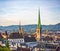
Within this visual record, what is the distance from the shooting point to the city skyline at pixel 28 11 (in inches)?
121

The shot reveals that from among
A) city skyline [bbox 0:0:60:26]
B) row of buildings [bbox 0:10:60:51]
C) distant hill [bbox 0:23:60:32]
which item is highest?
city skyline [bbox 0:0:60:26]

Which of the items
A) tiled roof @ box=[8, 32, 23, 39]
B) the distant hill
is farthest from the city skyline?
tiled roof @ box=[8, 32, 23, 39]

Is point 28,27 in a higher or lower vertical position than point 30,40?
higher

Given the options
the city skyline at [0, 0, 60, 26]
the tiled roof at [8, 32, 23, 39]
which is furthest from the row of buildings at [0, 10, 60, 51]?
the city skyline at [0, 0, 60, 26]

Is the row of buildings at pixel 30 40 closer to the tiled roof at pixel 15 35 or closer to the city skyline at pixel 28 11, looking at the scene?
the tiled roof at pixel 15 35

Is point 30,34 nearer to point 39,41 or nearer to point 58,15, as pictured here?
point 39,41

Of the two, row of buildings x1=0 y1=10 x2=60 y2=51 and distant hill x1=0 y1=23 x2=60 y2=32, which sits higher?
distant hill x1=0 y1=23 x2=60 y2=32

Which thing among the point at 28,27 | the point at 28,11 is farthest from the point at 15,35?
the point at 28,11

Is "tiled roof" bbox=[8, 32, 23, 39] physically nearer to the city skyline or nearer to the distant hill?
the distant hill

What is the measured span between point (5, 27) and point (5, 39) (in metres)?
0.21

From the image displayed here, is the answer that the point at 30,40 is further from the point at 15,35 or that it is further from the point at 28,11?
the point at 28,11

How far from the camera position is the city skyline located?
308 cm

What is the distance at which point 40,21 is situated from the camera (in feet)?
10.1

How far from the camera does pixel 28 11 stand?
3.10 meters
